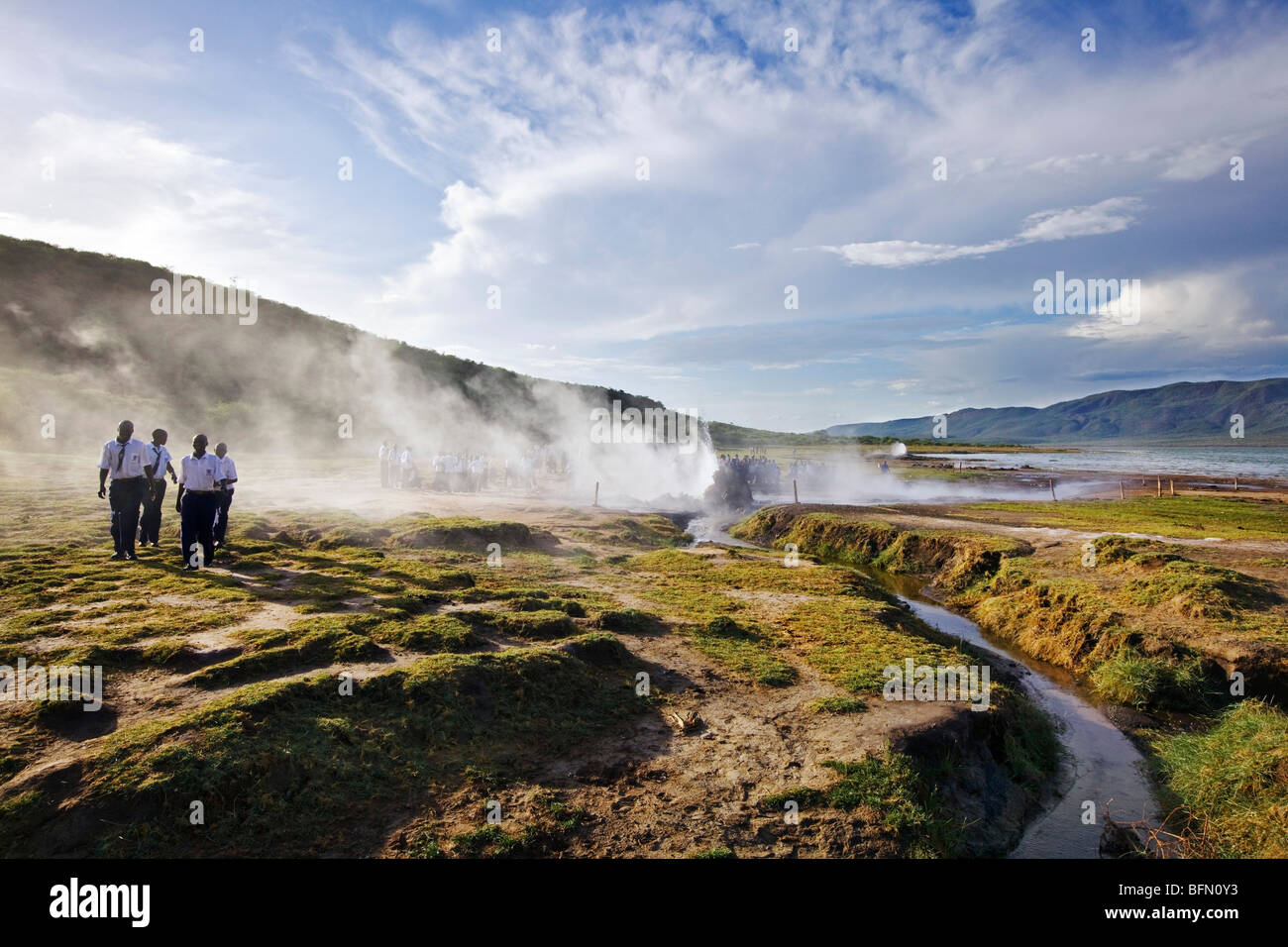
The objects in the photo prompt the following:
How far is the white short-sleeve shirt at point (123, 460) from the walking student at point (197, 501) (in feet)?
2.80

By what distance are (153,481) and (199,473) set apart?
2.50m

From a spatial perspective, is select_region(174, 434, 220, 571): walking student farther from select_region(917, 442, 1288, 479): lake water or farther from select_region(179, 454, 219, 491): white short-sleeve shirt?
select_region(917, 442, 1288, 479): lake water

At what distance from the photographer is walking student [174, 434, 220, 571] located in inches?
467

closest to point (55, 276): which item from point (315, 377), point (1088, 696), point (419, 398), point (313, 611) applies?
point (315, 377)

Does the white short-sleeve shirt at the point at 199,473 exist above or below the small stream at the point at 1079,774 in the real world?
A: above

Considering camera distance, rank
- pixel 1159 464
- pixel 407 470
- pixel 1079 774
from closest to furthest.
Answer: pixel 1079 774
pixel 407 470
pixel 1159 464

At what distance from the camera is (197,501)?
1203cm

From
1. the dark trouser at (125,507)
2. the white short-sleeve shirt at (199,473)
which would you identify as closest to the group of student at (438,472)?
the dark trouser at (125,507)

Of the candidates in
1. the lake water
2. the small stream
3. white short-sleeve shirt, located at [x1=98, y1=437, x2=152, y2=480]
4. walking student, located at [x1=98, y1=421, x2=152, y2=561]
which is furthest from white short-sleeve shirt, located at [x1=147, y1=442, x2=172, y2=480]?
the lake water

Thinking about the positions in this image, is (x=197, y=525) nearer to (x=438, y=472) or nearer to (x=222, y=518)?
(x=222, y=518)

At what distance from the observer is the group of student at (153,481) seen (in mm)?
11906

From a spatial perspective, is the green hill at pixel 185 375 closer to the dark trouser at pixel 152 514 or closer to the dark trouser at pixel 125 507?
the dark trouser at pixel 152 514

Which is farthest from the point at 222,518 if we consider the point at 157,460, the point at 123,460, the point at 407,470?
the point at 407,470
